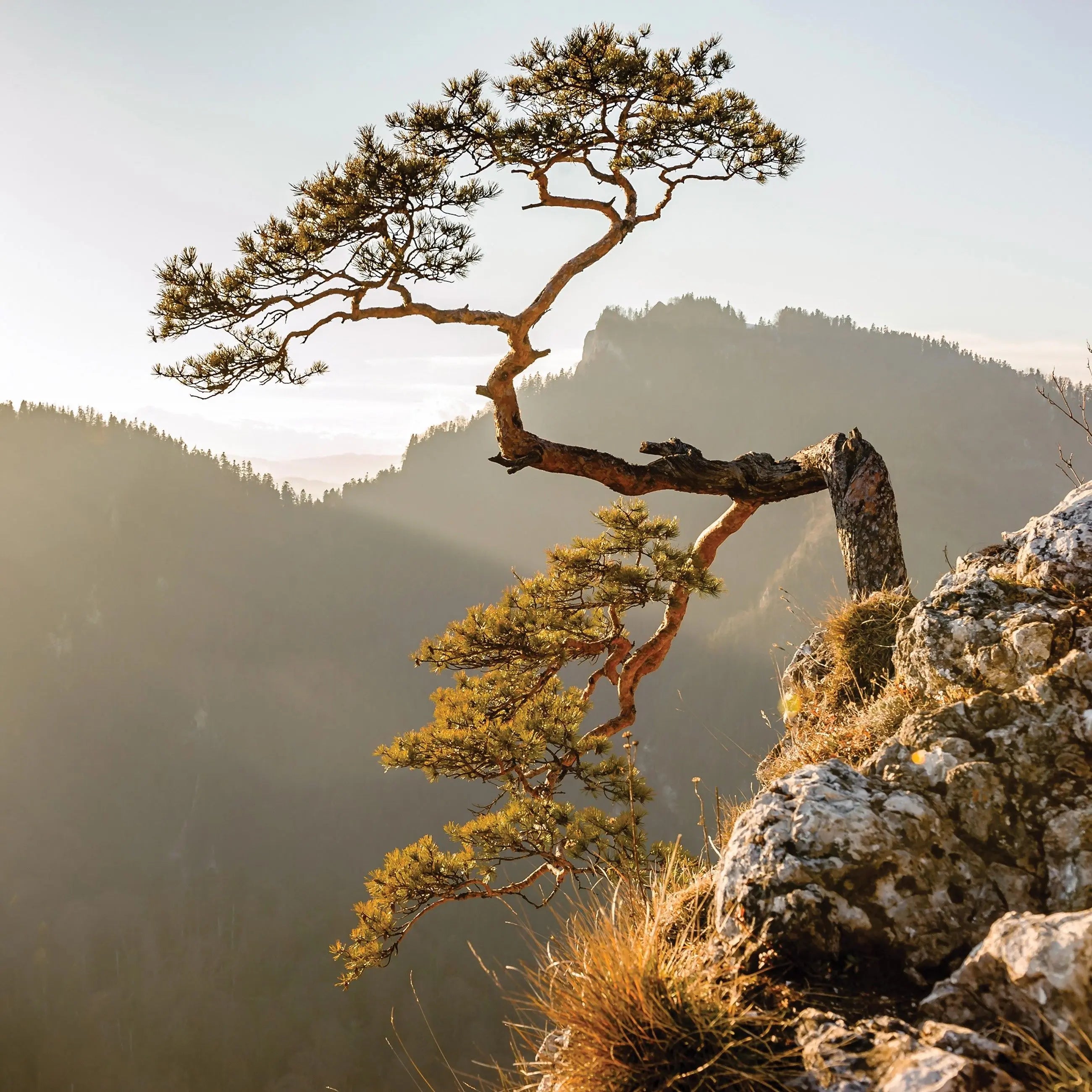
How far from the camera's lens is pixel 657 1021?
2018mm

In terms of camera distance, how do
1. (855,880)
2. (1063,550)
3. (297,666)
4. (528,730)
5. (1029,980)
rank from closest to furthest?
(1029,980), (855,880), (1063,550), (528,730), (297,666)

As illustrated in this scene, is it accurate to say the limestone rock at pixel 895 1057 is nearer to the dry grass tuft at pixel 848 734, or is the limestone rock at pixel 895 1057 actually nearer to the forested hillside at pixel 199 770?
the dry grass tuft at pixel 848 734

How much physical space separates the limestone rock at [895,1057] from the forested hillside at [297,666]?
8290 centimetres

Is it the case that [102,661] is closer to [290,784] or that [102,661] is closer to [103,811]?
[103,811]

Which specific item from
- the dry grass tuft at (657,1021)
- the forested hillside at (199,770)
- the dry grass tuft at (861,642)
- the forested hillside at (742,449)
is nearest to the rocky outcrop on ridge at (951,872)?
the dry grass tuft at (657,1021)

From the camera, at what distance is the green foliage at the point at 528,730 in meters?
6.05

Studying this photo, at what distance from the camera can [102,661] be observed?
128m

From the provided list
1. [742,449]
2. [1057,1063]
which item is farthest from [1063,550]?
[742,449]

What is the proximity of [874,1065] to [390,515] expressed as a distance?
6452 inches

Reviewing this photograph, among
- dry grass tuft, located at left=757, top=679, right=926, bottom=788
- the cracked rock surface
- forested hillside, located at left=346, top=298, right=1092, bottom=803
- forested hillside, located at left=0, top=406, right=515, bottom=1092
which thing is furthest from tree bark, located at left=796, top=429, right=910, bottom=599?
forested hillside, located at left=346, top=298, right=1092, bottom=803

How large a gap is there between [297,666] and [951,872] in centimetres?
14338

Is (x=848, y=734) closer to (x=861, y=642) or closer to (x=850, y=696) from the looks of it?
(x=850, y=696)

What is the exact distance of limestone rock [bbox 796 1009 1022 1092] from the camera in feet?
5.46

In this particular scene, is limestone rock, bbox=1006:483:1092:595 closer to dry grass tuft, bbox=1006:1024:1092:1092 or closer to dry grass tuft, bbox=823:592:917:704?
dry grass tuft, bbox=823:592:917:704
